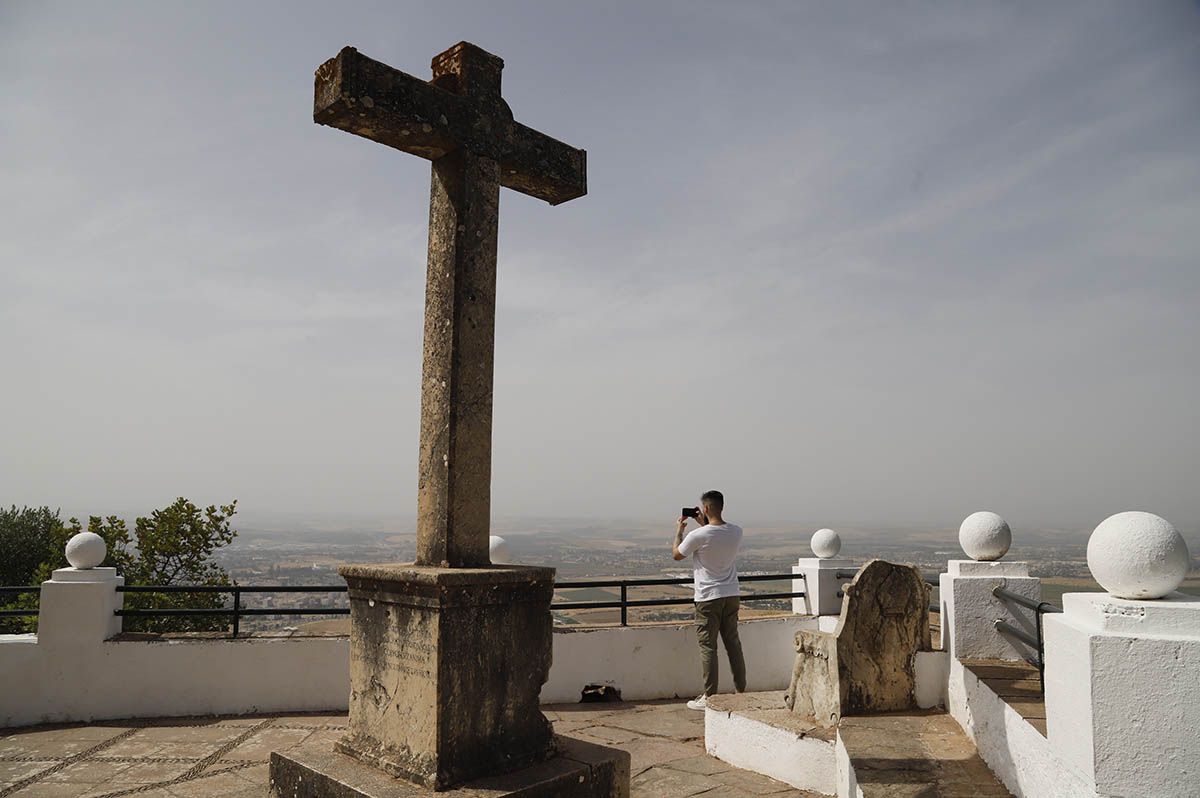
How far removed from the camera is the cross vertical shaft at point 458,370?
3.67 metres

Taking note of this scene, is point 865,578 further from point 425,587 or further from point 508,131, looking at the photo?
point 508,131

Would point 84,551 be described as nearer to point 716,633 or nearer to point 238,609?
point 238,609

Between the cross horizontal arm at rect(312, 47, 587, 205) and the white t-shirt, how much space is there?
3142 mm

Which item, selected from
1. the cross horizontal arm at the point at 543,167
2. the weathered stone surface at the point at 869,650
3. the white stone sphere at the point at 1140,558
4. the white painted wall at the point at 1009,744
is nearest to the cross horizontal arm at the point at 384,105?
the cross horizontal arm at the point at 543,167

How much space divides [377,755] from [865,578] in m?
3.34

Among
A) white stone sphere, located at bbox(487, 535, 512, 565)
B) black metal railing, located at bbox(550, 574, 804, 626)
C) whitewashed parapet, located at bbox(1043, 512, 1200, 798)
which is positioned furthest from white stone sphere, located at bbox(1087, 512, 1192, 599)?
white stone sphere, located at bbox(487, 535, 512, 565)

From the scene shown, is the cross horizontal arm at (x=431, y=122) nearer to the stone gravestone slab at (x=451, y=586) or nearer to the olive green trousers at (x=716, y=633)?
the stone gravestone slab at (x=451, y=586)

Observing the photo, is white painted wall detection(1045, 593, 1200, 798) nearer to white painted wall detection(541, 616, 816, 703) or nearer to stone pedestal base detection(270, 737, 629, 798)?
stone pedestal base detection(270, 737, 629, 798)

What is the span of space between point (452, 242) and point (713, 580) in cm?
387

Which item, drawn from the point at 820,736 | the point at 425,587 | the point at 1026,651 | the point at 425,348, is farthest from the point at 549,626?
the point at 1026,651

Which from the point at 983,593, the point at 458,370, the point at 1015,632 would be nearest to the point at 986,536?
the point at 983,593

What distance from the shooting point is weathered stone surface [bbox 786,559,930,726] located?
5176mm

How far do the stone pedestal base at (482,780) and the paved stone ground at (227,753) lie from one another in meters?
0.23

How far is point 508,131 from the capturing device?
164 inches
